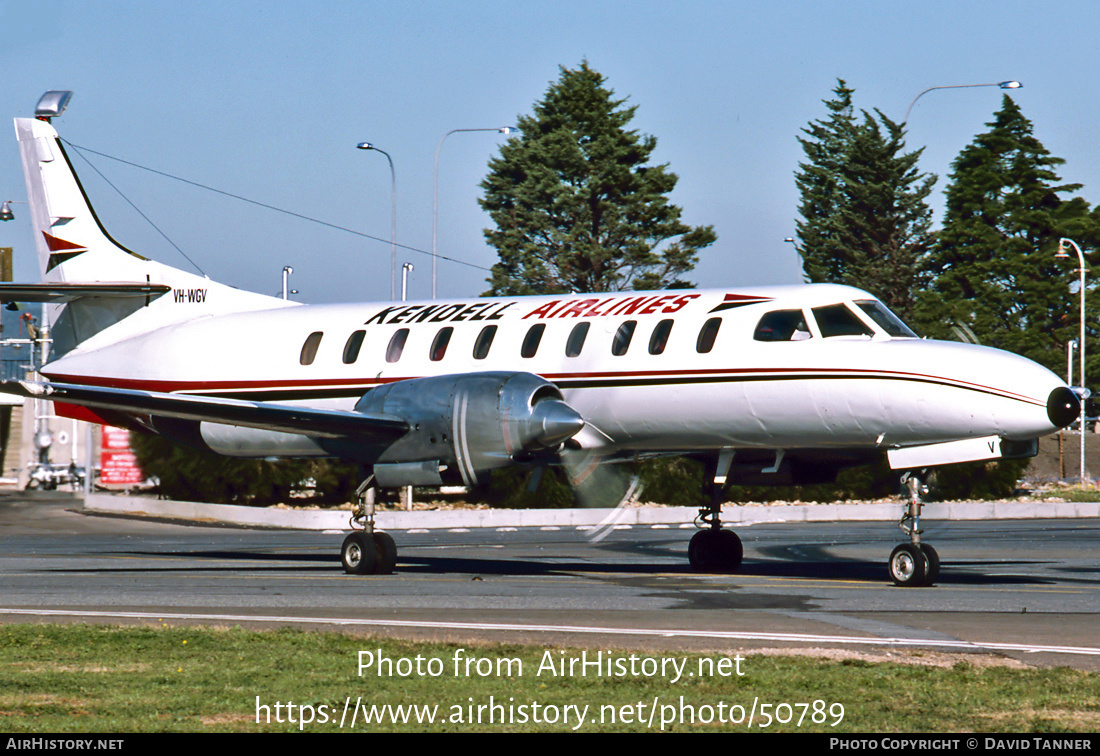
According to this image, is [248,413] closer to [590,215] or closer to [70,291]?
[70,291]

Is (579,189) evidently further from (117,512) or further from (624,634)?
(624,634)

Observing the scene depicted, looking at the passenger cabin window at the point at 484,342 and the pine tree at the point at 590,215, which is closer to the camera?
the passenger cabin window at the point at 484,342

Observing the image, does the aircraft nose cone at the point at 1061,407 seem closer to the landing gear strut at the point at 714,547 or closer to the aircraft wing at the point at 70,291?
the landing gear strut at the point at 714,547

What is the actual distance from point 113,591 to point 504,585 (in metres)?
4.71

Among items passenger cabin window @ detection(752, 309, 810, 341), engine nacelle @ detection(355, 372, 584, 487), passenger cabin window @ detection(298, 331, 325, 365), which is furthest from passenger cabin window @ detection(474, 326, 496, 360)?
passenger cabin window @ detection(752, 309, 810, 341)

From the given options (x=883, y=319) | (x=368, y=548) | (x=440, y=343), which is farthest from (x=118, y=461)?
(x=883, y=319)

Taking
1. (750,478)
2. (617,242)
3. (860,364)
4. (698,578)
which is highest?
(617,242)

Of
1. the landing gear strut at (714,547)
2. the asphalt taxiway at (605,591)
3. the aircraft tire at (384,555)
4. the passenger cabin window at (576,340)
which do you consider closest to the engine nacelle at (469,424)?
the passenger cabin window at (576,340)

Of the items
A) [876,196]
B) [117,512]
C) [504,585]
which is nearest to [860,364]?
[504,585]

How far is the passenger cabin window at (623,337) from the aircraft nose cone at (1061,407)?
17.9 feet

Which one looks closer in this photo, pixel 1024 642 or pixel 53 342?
pixel 1024 642

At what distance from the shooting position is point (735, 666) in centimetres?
925

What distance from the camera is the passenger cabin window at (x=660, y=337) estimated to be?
57.1 feet

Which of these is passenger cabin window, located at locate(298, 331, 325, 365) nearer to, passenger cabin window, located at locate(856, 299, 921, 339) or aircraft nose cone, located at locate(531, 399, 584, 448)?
aircraft nose cone, located at locate(531, 399, 584, 448)
